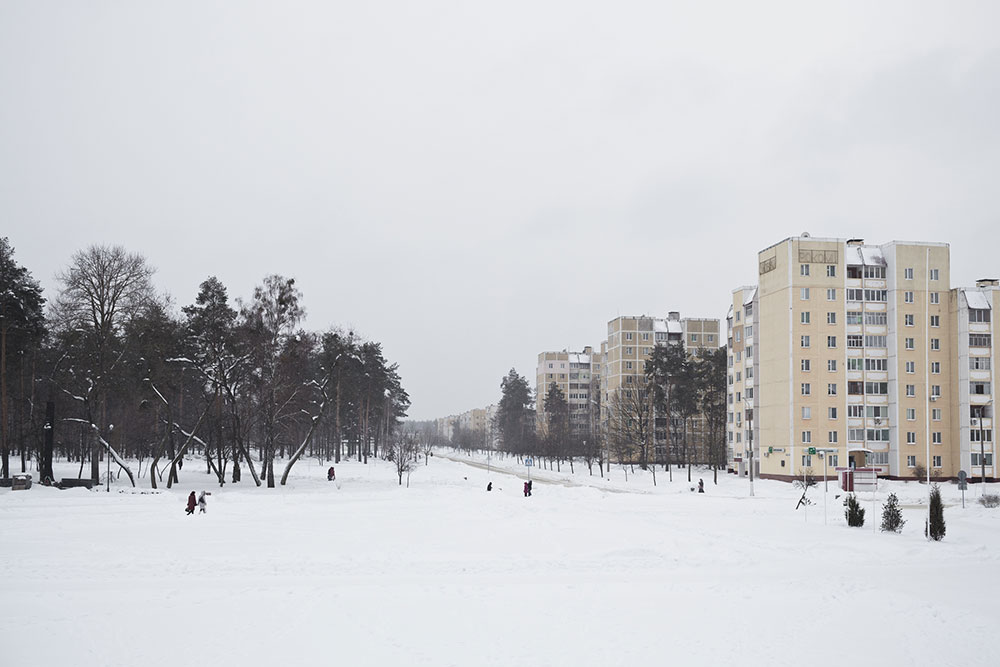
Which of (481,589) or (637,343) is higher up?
(637,343)

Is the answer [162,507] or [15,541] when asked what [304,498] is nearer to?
[162,507]

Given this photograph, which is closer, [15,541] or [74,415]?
[15,541]

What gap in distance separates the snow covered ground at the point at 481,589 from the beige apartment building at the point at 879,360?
34739 millimetres

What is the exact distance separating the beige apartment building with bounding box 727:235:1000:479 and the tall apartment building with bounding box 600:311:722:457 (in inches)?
1569


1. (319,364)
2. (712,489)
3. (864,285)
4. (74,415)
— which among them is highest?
(864,285)

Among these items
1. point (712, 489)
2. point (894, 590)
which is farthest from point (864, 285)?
point (894, 590)

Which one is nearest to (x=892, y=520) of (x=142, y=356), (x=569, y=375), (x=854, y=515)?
(x=854, y=515)

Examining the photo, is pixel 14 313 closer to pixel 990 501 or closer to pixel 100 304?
pixel 100 304

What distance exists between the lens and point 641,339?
4407 inches

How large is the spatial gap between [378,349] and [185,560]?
248 ft

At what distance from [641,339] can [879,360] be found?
4506 centimetres

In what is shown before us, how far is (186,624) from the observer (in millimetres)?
14727

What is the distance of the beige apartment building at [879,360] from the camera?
67.0 m

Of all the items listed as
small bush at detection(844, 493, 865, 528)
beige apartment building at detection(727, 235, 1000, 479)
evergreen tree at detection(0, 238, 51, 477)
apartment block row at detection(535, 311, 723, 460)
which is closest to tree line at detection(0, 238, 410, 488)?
evergreen tree at detection(0, 238, 51, 477)
